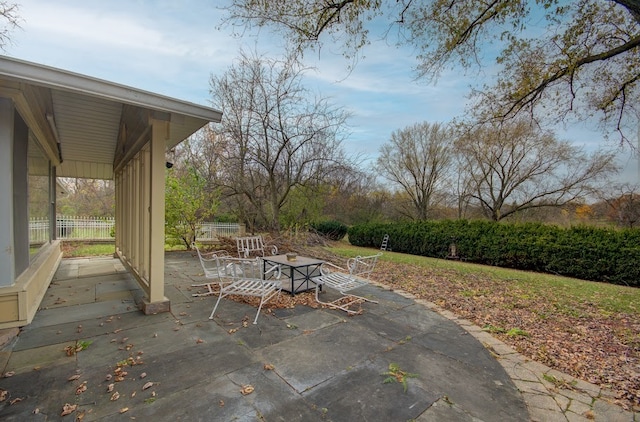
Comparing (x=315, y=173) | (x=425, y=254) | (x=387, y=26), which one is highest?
(x=387, y=26)

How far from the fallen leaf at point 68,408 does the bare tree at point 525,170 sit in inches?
623

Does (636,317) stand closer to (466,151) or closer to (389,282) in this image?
(389,282)

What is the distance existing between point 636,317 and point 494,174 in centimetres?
1498

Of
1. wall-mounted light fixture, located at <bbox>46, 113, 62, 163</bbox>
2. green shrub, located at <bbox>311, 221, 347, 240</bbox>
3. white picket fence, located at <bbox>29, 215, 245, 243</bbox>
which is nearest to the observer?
wall-mounted light fixture, located at <bbox>46, 113, 62, 163</bbox>

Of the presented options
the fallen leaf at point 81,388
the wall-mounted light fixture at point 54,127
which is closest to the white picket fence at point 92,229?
the wall-mounted light fixture at point 54,127

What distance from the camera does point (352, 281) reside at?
429 cm

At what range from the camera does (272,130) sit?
939 cm

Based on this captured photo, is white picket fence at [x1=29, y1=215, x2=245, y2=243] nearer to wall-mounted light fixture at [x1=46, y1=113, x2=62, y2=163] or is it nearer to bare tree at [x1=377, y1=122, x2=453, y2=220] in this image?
wall-mounted light fixture at [x1=46, y1=113, x2=62, y2=163]

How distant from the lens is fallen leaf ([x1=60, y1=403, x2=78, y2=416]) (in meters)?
1.89

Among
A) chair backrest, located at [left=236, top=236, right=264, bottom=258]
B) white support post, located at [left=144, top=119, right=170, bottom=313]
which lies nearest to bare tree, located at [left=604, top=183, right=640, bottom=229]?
chair backrest, located at [left=236, top=236, right=264, bottom=258]

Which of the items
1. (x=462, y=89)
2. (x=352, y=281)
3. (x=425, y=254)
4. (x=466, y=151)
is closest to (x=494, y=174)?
(x=466, y=151)

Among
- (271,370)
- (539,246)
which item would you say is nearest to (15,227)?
(271,370)

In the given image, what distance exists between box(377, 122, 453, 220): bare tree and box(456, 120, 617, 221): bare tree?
1.52m

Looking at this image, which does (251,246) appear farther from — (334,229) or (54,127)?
(334,229)
